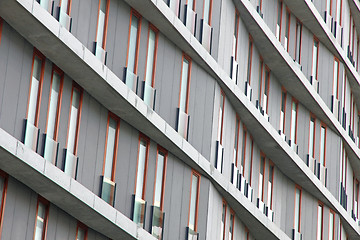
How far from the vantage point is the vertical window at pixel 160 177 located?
113ft

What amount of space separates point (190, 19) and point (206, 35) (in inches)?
43.2

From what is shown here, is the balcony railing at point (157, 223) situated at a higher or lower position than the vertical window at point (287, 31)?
lower

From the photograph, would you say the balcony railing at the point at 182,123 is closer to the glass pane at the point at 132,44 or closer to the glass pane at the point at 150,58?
the glass pane at the point at 150,58

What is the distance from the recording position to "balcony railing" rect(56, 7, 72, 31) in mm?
30500

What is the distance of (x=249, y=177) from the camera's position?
41.6 metres

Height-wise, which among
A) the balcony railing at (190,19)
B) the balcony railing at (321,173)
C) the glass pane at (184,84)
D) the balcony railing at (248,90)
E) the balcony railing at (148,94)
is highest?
the balcony railing at (190,19)

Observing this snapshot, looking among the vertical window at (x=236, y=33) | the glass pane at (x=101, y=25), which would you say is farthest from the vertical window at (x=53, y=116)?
the vertical window at (x=236, y=33)

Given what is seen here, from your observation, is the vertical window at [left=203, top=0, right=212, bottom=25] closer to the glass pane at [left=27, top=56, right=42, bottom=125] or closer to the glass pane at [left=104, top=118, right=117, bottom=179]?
the glass pane at [left=104, top=118, right=117, bottom=179]

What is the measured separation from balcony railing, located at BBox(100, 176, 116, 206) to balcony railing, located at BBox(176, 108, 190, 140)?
3.90 metres

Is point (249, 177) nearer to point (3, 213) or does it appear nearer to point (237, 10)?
point (237, 10)

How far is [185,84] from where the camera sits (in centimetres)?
3650

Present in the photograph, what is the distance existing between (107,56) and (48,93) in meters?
3.06

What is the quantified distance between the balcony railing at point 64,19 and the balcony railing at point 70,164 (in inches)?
139

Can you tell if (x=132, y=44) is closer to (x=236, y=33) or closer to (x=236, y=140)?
(x=236, y=33)
